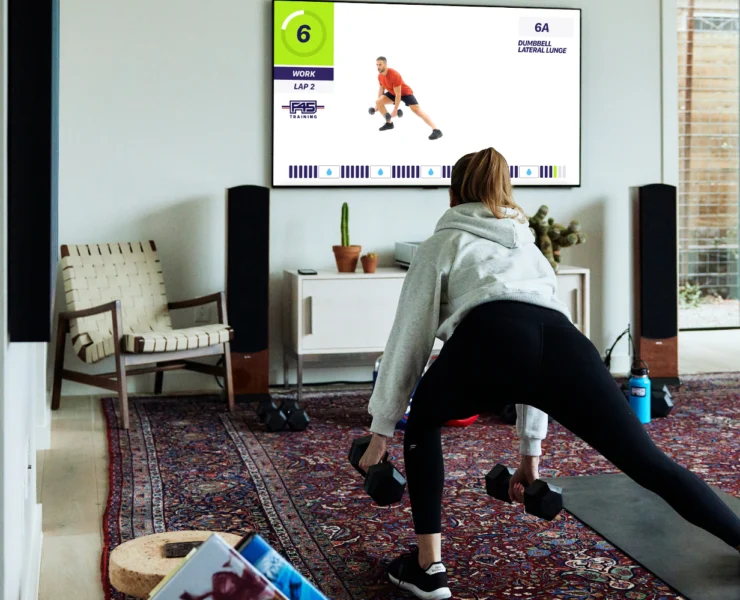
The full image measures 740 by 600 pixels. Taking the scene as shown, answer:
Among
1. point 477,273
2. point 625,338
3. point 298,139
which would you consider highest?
point 298,139

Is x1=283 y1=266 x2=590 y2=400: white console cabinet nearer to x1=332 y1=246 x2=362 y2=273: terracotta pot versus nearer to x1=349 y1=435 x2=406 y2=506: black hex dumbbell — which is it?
x1=332 y1=246 x2=362 y2=273: terracotta pot

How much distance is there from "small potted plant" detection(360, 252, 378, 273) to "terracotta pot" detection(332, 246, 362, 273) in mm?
64

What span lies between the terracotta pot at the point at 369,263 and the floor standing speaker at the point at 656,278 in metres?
1.53

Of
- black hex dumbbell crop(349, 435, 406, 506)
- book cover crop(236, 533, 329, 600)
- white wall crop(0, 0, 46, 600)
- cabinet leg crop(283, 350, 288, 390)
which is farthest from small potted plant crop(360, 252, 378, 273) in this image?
book cover crop(236, 533, 329, 600)

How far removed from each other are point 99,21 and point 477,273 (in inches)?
139

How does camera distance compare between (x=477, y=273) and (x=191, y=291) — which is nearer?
(x=477, y=273)

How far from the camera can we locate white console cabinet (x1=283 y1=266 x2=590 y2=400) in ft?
16.6

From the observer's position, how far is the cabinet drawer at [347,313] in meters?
5.05

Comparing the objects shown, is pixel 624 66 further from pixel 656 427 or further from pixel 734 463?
pixel 734 463

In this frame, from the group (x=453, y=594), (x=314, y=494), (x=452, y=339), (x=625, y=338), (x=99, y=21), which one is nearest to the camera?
(x=452, y=339)

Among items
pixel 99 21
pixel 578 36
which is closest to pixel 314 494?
pixel 99 21

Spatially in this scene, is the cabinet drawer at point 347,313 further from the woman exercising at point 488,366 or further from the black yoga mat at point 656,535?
the woman exercising at point 488,366

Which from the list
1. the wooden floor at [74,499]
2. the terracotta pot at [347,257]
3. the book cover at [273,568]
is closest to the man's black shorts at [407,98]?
the terracotta pot at [347,257]

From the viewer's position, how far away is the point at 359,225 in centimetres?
A: 551
